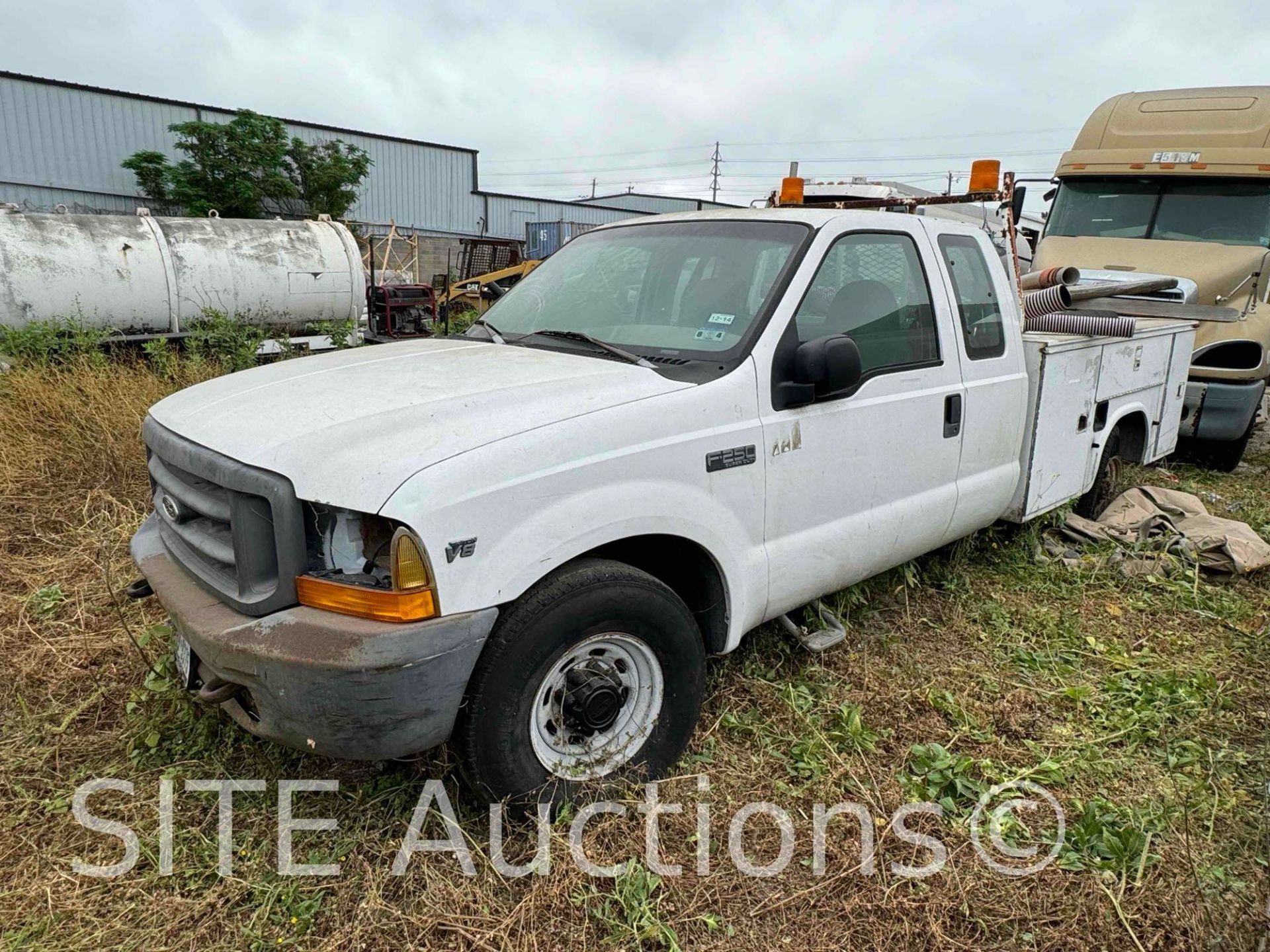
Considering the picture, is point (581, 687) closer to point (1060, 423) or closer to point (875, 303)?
point (875, 303)

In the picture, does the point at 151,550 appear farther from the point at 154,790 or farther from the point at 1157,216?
the point at 1157,216

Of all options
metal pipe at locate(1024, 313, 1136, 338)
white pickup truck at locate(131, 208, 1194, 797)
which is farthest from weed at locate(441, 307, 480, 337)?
white pickup truck at locate(131, 208, 1194, 797)

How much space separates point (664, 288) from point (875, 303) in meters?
0.86

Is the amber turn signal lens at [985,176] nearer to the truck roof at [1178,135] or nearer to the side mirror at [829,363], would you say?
the side mirror at [829,363]

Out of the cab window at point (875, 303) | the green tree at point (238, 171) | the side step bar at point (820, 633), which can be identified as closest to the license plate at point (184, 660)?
the side step bar at point (820, 633)

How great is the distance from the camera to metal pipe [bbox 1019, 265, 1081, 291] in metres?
5.11

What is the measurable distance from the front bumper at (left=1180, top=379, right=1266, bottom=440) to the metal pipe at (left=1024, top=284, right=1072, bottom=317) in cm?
261

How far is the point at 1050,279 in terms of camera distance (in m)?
5.34

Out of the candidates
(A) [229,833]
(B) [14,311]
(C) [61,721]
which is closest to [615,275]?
(A) [229,833]

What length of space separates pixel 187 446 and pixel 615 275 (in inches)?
70.4

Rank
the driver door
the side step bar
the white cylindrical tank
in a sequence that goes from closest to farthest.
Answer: the driver door → the side step bar → the white cylindrical tank

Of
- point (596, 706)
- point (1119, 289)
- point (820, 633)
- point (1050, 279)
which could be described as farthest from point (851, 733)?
point (1119, 289)

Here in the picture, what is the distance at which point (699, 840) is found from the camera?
2.60 metres

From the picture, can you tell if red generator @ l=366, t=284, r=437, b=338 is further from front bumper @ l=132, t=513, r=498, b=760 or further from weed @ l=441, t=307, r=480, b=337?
front bumper @ l=132, t=513, r=498, b=760
